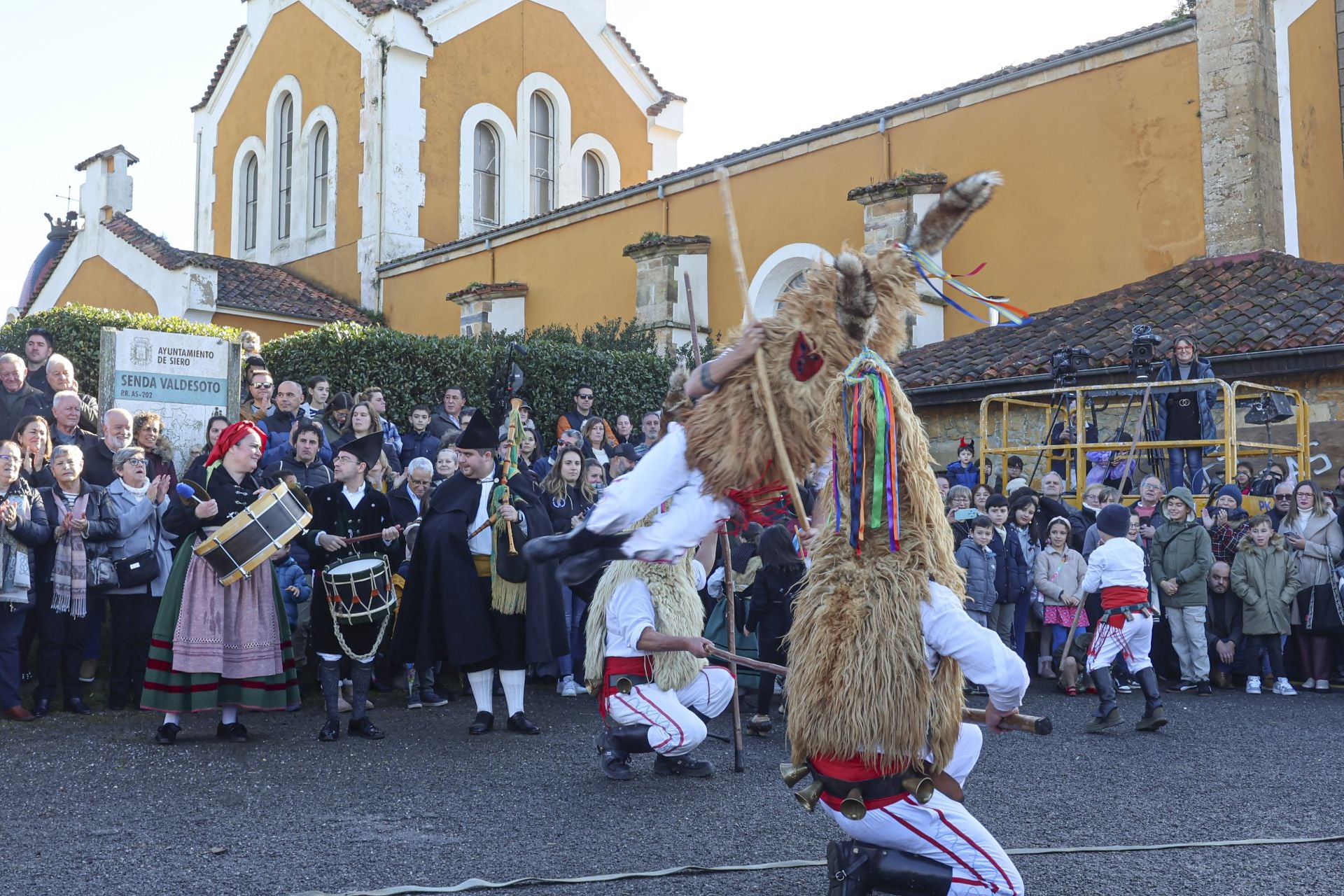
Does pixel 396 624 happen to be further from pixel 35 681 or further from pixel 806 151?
pixel 806 151

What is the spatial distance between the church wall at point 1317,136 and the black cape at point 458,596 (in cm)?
1220

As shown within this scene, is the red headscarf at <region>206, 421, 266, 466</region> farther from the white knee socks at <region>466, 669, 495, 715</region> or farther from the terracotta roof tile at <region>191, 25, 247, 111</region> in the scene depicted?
the terracotta roof tile at <region>191, 25, 247, 111</region>

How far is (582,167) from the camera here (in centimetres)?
2806

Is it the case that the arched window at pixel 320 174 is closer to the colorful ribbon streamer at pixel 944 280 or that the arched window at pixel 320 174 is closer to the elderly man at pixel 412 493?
the elderly man at pixel 412 493

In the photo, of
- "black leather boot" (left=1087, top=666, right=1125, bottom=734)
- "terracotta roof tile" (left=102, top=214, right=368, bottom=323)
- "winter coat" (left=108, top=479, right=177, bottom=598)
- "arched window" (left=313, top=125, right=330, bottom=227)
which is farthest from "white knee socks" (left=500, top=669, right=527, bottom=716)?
"arched window" (left=313, top=125, right=330, bottom=227)

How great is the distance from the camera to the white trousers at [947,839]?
11.7 ft

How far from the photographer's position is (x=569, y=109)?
90.9 feet

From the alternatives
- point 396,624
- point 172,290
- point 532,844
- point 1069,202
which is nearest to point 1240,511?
point 1069,202

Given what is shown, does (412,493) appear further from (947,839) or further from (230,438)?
(947,839)

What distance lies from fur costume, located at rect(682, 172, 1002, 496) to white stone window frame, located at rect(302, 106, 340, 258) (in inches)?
922

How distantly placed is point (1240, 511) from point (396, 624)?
24.6 feet

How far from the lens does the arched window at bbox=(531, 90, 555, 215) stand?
27406 millimetres

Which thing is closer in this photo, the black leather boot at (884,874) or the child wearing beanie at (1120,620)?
the black leather boot at (884,874)

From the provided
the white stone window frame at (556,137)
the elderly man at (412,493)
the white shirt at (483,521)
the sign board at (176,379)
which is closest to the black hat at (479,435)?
the white shirt at (483,521)
